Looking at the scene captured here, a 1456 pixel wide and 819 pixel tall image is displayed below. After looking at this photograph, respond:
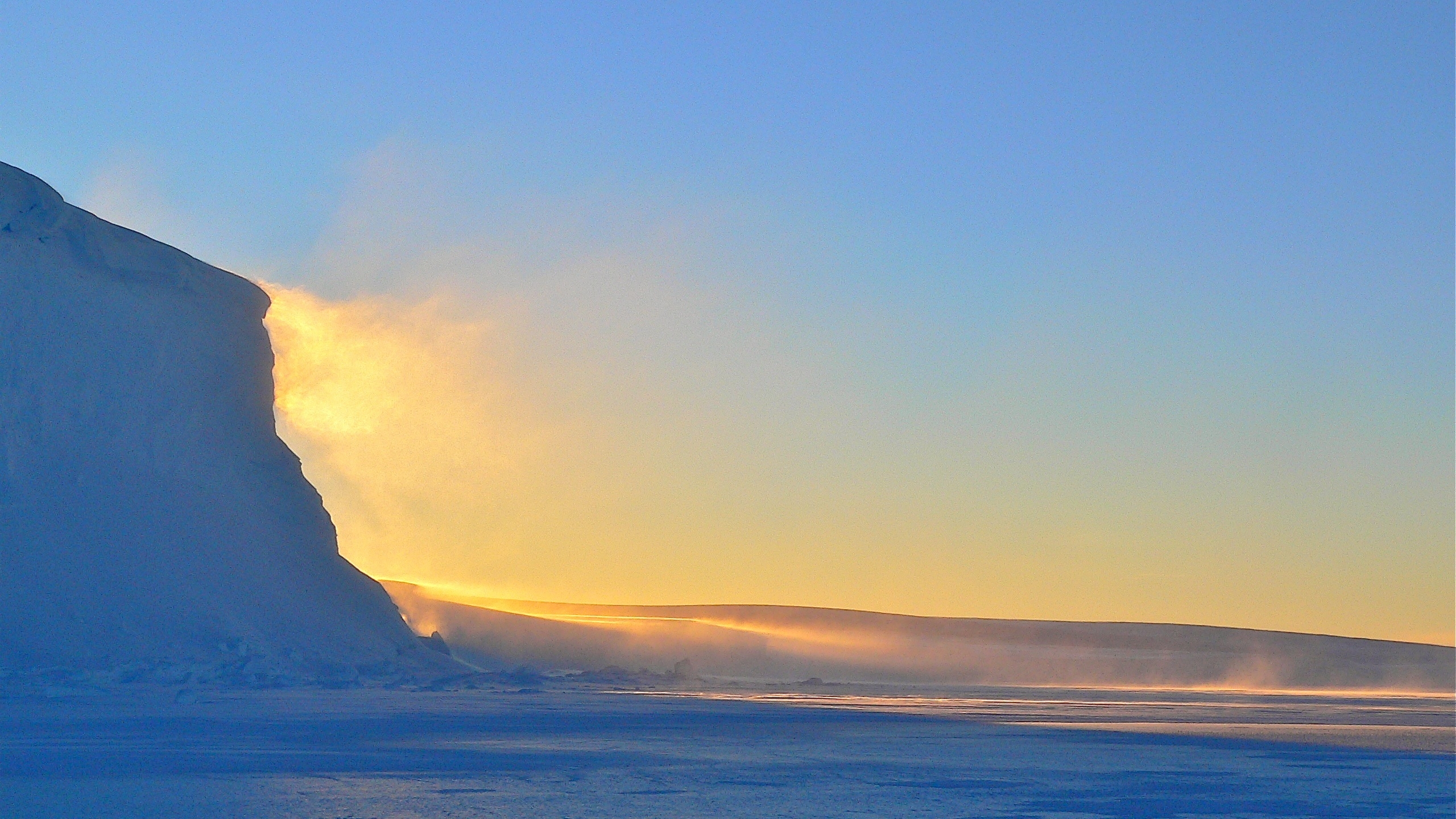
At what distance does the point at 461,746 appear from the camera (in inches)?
385

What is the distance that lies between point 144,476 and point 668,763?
1476 cm

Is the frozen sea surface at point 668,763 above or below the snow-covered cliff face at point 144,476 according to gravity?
below

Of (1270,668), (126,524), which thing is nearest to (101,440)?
(126,524)

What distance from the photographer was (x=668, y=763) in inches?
344

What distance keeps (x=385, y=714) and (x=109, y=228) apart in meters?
12.6

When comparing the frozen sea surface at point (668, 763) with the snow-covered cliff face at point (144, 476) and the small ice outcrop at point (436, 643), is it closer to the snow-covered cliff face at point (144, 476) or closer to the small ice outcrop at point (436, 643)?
the snow-covered cliff face at point (144, 476)

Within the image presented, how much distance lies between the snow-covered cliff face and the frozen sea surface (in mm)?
3577

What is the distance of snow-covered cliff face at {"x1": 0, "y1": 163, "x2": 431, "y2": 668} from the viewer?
18766 mm

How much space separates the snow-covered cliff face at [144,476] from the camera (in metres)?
18.8

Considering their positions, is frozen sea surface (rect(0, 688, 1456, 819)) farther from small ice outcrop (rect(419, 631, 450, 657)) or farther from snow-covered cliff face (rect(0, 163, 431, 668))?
small ice outcrop (rect(419, 631, 450, 657))

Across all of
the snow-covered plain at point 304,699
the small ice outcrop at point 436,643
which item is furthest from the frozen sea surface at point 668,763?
the small ice outcrop at point 436,643

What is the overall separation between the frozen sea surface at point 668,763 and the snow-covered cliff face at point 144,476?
3577 millimetres

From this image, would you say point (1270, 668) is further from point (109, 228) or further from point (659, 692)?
point (109, 228)

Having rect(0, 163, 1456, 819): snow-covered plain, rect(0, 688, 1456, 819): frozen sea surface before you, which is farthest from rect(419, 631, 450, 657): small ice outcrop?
rect(0, 688, 1456, 819): frozen sea surface
